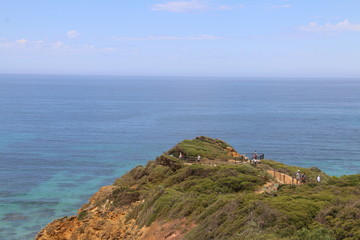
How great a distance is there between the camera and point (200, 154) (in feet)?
108

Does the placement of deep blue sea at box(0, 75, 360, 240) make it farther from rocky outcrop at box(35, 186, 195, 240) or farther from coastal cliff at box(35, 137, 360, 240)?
coastal cliff at box(35, 137, 360, 240)

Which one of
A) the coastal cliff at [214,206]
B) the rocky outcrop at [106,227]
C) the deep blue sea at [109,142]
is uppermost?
the coastal cliff at [214,206]

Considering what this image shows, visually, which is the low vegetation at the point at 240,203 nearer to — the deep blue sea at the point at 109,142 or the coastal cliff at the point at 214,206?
the coastal cliff at the point at 214,206

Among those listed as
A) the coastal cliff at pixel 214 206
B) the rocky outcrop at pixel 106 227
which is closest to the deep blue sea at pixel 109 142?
the rocky outcrop at pixel 106 227

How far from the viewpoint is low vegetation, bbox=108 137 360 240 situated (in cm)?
1329

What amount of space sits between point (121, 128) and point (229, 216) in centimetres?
6091

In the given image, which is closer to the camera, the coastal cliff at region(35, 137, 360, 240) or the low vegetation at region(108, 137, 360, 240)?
the low vegetation at region(108, 137, 360, 240)

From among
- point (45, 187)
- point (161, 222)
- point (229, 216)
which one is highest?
point (229, 216)

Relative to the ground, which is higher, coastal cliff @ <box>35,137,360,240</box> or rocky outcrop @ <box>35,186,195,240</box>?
coastal cliff @ <box>35,137,360,240</box>

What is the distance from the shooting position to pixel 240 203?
16.2 meters

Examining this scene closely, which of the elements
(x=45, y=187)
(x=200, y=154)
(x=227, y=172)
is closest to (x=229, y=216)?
(x=227, y=172)

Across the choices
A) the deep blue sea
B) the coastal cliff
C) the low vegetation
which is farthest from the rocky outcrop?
the deep blue sea

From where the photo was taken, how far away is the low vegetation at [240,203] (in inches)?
523

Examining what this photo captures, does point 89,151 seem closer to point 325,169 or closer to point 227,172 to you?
point 325,169
